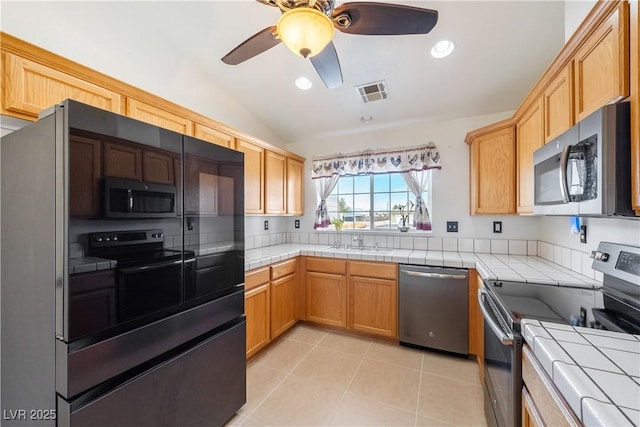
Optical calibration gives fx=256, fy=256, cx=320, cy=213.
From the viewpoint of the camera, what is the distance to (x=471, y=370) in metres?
2.12

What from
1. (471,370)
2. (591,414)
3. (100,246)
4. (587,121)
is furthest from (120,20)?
(471,370)

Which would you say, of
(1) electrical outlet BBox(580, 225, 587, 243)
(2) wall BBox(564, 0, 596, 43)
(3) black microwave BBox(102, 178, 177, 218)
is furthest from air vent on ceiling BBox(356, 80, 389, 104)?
(3) black microwave BBox(102, 178, 177, 218)

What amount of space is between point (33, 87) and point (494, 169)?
3.16 metres

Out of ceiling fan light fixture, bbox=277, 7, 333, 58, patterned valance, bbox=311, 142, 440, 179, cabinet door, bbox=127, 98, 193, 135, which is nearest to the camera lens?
ceiling fan light fixture, bbox=277, 7, 333, 58

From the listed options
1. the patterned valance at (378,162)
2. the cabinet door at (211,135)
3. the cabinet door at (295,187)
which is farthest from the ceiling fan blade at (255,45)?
the patterned valance at (378,162)

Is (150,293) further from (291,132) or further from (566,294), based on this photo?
(291,132)

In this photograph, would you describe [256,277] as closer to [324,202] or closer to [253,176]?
[253,176]

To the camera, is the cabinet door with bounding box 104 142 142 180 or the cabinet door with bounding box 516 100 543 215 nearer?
the cabinet door with bounding box 104 142 142 180

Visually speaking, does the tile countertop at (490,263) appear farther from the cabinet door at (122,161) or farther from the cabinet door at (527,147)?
the cabinet door at (122,161)

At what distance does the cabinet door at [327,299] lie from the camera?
108 inches

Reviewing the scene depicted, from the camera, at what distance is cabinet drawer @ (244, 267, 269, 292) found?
85.0 inches

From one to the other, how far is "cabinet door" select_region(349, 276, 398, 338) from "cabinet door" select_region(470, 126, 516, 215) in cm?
115

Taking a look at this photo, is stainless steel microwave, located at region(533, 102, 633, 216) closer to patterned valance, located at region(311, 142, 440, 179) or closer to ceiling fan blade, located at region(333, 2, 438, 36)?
ceiling fan blade, located at region(333, 2, 438, 36)

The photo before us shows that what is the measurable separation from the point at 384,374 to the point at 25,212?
2.42 meters
